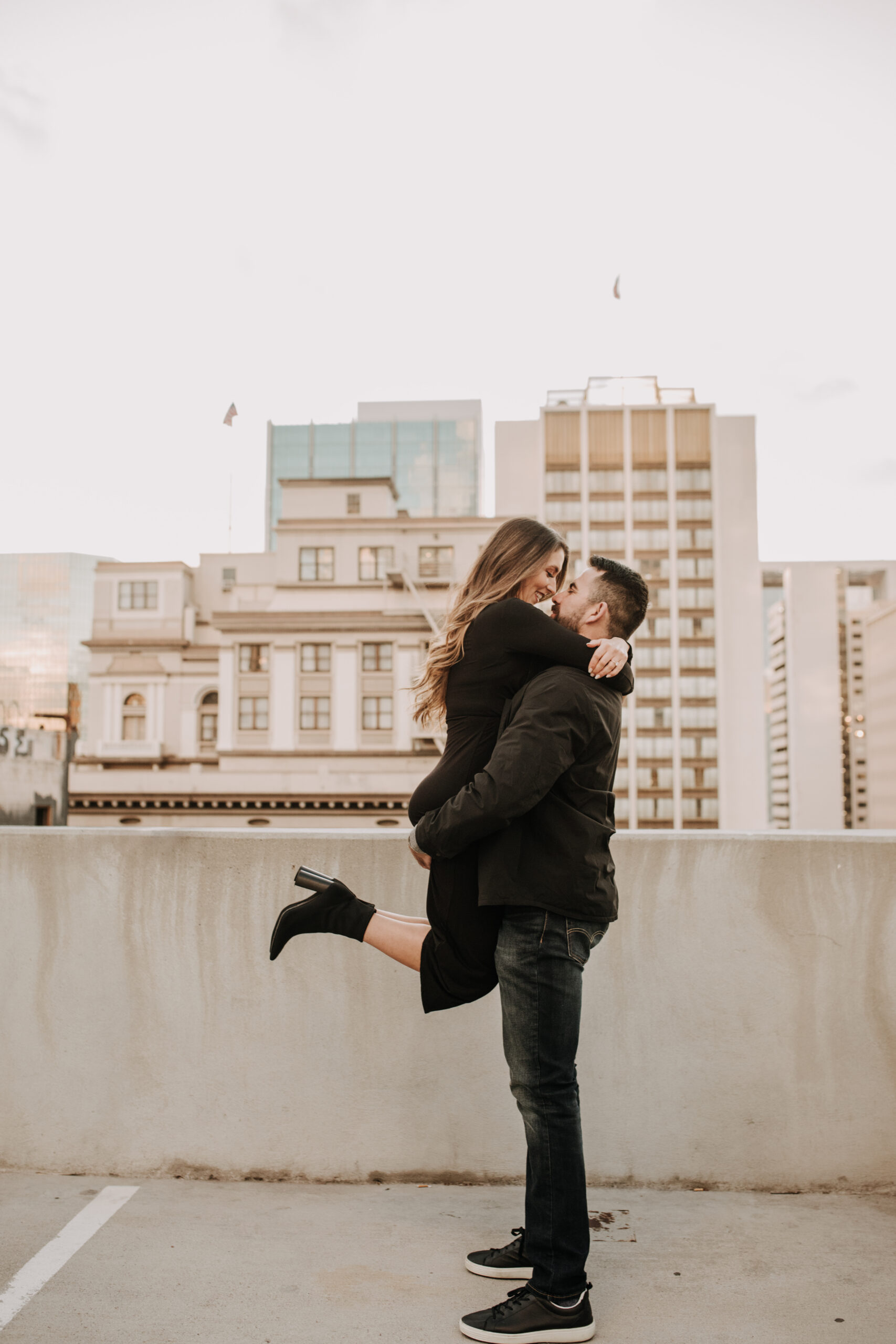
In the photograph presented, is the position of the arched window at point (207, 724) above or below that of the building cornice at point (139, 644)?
below

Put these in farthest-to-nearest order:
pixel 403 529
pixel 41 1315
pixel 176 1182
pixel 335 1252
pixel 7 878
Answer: pixel 403 529 → pixel 7 878 → pixel 176 1182 → pixel 335 1252 → pixel 41 1315

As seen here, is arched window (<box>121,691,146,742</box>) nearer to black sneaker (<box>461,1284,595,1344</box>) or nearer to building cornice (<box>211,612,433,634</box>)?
building cornice (<box>211,612,433,634</box>)

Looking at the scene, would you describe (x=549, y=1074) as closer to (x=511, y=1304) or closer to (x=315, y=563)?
(x=511, y=1304)

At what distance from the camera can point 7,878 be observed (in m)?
2.98

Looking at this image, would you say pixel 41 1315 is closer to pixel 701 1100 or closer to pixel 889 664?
pixel 701 1100

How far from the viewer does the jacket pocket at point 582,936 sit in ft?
6.70

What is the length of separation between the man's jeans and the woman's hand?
578mm

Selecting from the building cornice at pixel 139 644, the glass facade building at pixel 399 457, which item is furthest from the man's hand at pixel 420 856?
the glass facade building at pixel 399 457

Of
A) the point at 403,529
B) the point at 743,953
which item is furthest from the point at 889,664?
the point at 743,953

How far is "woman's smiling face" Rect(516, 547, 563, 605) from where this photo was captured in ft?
7.66

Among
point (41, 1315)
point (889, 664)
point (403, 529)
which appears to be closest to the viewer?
point (41, 1315)

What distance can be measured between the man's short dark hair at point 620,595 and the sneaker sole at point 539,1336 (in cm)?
157

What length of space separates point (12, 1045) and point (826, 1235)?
2.56m

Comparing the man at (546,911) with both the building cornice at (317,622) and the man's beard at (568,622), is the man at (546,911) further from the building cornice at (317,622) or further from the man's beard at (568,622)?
the building cornice at (317,622)
